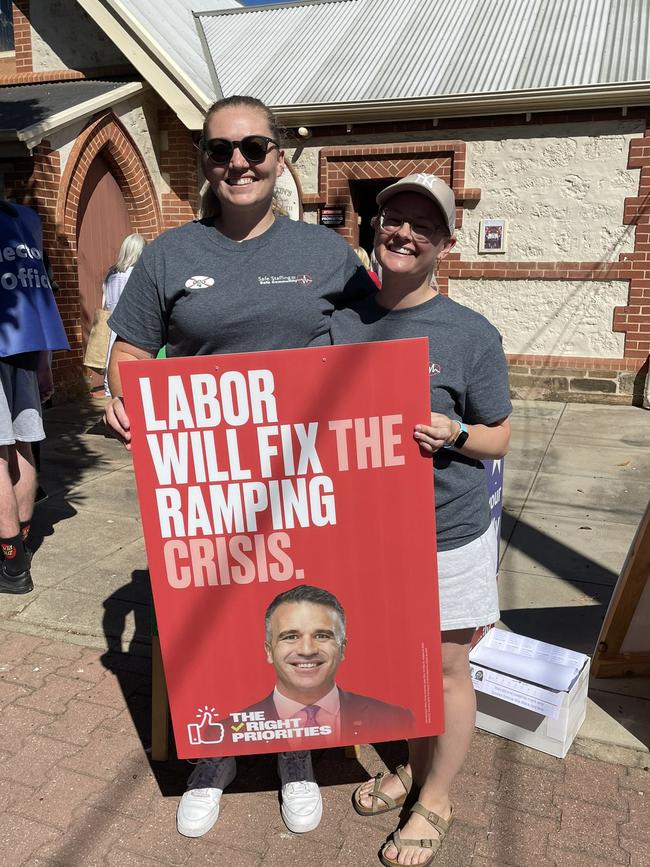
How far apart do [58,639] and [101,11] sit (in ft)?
27.7

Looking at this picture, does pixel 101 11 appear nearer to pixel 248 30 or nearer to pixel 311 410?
pixel 248 30

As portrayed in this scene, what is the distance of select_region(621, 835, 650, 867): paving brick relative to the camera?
217cm

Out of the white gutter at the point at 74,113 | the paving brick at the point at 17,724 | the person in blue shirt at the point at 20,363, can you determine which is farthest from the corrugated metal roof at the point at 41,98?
the paving brick at the point at 17,724

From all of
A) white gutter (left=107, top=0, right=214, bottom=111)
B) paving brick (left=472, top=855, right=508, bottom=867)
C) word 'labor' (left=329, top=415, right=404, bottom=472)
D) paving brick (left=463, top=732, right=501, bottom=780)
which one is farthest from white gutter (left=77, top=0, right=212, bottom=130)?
paving brick (left=472, top=855, right=508, bottom=867)

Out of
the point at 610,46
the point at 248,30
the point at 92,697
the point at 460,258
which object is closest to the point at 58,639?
the point at 92,697

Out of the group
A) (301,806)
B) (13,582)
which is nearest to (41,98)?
(13,582)

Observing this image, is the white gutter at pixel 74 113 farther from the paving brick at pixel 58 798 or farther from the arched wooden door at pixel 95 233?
the paving brick at pixel 58 798

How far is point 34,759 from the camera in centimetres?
264

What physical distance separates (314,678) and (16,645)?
2027 millimetres

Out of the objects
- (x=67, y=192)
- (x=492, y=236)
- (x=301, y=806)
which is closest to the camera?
(x=301, y=806)

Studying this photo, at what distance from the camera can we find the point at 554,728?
2.62 metres

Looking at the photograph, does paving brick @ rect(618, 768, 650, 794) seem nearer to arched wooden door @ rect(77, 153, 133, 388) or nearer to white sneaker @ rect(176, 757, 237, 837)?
white sneaker @ rect(176, 757, 237, 837)

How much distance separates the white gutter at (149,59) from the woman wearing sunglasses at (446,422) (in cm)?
806

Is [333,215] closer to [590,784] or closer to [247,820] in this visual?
[590,784]
